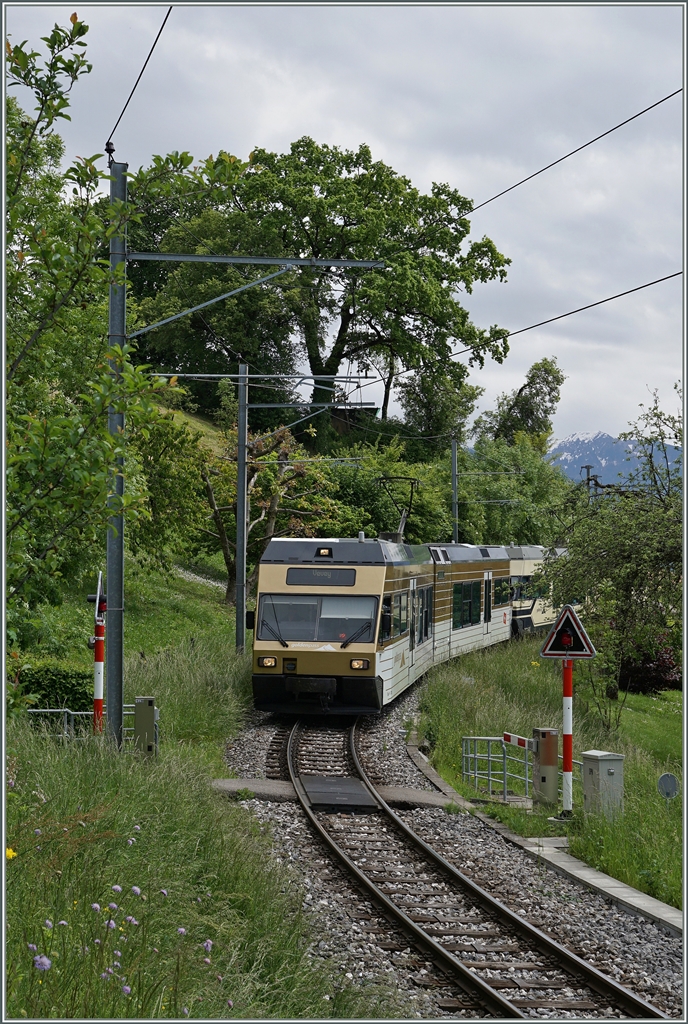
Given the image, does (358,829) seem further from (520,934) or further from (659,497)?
(659,497)

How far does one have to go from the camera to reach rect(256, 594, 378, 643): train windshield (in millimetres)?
17484

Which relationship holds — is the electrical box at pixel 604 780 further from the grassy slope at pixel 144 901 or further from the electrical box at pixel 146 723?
Result: the electrical box at pixel 146 723

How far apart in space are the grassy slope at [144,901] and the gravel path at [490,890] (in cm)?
42

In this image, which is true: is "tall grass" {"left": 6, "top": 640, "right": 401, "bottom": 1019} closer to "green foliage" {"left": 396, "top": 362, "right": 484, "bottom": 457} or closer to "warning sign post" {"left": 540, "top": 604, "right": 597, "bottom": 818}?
"warning sign post" {"left": 540, "top": 604, "right": 597, "bottom": 818}

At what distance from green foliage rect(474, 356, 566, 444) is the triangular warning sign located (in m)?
57.1

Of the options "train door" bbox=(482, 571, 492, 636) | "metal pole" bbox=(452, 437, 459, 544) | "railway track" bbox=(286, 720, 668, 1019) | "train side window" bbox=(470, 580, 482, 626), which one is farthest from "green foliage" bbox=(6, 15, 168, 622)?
"metal pole" bbox=(452, 437, 459, 544)

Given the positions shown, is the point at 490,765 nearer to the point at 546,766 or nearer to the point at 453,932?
the point at 546,766

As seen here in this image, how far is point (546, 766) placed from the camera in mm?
12906

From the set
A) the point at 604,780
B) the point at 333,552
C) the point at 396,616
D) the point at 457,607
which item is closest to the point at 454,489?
the point at 457,607

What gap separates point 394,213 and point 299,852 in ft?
70.5

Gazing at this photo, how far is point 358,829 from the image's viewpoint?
1183cm

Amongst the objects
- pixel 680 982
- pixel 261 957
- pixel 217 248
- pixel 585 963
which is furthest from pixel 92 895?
pixel 217 248

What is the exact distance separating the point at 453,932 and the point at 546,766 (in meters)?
4.75

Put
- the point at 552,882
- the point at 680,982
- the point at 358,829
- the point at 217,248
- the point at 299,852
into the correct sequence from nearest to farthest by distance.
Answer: the point at 680,982 < the point at 552,882 < the point at 299,852 < the point at 358,829 < the point at 217,248
